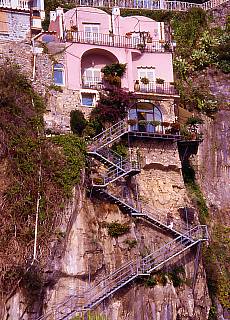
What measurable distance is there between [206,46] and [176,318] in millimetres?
17738

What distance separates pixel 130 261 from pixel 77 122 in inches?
267

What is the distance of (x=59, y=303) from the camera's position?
2998cm

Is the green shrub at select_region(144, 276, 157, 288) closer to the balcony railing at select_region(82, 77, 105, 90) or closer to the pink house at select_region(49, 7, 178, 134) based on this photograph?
the pink house at select_region(49, 7, 178, 134)

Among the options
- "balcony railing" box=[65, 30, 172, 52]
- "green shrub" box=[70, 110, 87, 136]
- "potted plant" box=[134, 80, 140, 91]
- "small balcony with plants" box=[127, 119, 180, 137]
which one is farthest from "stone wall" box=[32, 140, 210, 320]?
"balcony railing" box=[65, 30, 172, 52]

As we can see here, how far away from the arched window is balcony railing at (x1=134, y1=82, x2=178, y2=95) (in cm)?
358

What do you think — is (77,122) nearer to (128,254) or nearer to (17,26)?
(17,26)

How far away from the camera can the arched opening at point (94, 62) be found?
1487 inches

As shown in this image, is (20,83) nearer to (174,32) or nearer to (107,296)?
(107,296)

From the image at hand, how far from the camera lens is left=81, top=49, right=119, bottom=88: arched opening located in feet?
124

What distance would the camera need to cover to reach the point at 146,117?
37125 mm

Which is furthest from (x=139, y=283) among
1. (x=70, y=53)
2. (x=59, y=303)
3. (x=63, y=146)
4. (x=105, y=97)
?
(x=70, y=53)

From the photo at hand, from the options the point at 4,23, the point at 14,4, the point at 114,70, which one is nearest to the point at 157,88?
the point at 114,70

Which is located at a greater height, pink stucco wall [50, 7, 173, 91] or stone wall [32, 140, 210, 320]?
pink stucco wall [50, 7, 173, 91]

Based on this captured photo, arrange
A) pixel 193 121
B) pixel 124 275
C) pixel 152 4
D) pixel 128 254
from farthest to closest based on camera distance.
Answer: pixel 152 4 < pixel 193 121 < pixel 128 254 < pixel 124 275
